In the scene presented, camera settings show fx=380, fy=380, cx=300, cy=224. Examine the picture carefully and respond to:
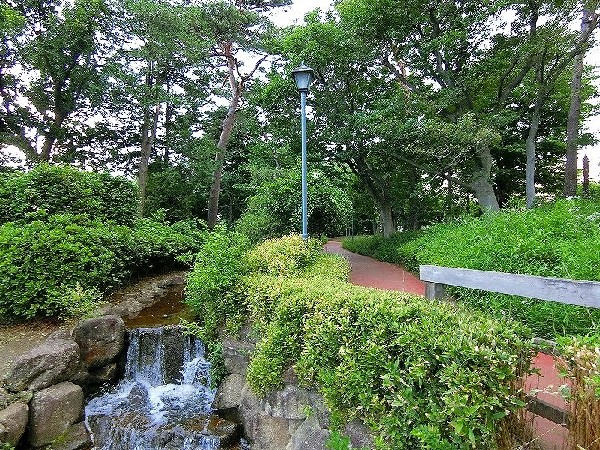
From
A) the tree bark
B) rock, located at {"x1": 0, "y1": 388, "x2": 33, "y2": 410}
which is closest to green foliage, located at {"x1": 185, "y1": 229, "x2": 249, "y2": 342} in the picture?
rock, located at {"x1": 0, "y1": 388, "x2": 33, "y2": 410}

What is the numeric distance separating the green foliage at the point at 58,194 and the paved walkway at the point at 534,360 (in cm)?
643

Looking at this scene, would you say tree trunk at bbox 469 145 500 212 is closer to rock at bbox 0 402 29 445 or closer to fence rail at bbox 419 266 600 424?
fence rail at bbox 419 266 600 424

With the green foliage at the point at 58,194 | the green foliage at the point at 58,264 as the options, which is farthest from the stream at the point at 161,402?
the green foliage at the point at 58,194

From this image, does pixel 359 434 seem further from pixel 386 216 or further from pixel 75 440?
pixel 386 216

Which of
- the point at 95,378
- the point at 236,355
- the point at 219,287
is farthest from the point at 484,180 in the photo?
the point at 95,378

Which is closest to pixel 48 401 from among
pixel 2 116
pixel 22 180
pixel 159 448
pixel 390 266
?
pixel 159 448

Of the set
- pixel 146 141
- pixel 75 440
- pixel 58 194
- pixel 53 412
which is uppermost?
pixel 146 141

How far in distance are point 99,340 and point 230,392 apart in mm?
2317

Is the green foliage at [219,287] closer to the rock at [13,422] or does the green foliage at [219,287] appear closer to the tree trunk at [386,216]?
the rock at [13,422]

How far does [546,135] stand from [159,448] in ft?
48.8

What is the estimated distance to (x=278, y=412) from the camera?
3.91 meters

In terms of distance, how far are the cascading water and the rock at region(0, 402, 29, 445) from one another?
0.76 m

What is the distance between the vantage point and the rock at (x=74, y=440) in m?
4.47

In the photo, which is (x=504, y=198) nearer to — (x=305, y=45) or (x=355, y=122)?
(x=355, y=122)
